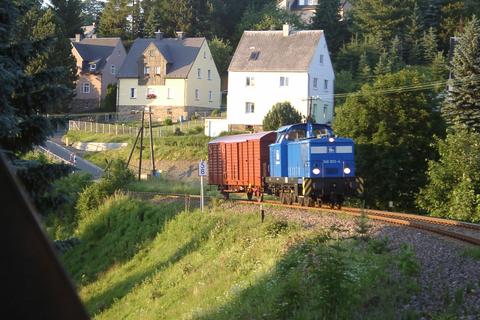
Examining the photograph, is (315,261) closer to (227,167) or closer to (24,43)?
(24,43)

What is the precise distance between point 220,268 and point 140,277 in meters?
6.70

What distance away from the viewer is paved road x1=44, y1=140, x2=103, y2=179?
51.0 metres

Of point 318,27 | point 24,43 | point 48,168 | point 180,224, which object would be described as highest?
point 318,27

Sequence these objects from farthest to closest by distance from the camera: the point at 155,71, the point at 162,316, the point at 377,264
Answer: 1. the point at 155,71
2. the point at 162,316
3. the point at 377,264

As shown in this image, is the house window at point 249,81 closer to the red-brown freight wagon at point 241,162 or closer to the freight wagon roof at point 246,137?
the red-brown freight wagon at point 241,162

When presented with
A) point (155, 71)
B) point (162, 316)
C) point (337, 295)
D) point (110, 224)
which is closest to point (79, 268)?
point (110, 224)

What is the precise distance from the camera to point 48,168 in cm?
1302

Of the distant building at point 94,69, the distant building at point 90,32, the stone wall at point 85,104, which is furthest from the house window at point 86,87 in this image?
the distant building at point 90,32

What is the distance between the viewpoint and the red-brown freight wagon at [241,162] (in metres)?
29.6

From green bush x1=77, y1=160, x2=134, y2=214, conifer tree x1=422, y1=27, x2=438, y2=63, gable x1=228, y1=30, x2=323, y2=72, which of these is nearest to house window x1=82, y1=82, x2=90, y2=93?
gable x1=228, y1=30, x2=323, y2=72

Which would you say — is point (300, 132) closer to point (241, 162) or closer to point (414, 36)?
point (241, 162)

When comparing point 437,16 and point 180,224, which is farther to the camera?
point 437,16

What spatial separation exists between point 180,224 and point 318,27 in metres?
59.6

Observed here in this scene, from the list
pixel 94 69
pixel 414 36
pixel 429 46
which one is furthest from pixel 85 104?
pixel 429 46
